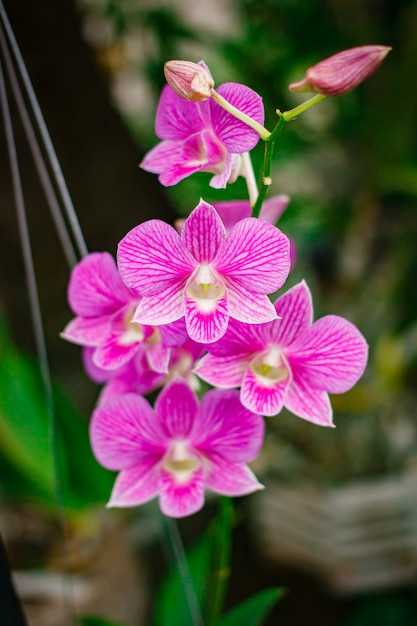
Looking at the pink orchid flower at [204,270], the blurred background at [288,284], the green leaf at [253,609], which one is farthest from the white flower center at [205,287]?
the blurred background at [288,284]

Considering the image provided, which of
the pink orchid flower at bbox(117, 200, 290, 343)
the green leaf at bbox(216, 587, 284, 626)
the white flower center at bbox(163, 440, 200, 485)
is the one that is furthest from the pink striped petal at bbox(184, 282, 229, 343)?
the green leaf at bbox(216, 587, 284, 626)

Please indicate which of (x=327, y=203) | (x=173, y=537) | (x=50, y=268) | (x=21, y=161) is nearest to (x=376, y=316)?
(x=327, y=203)

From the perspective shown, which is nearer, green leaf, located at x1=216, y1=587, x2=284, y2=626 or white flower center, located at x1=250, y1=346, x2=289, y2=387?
white flower center, located at x1=250, y1=346, x2=289, y2=387

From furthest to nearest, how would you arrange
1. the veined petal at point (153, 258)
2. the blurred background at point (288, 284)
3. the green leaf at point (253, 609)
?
the blurred background at point (288, 284), the green leaf at point (253, 609), the veined petal at point (153, 258)

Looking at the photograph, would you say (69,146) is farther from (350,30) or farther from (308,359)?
(308,359)

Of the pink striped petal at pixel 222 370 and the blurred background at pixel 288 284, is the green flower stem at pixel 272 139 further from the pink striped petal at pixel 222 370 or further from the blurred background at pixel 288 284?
the blurred background at pixel 288 284

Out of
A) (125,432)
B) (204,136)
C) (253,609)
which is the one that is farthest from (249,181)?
(253,609)

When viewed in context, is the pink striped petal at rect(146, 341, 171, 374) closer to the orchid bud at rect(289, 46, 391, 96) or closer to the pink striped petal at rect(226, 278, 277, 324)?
the pink striped petal at rect(226, 278, 277, 324)
